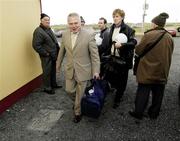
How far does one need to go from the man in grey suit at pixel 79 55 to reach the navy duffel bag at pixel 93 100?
5.5 inches

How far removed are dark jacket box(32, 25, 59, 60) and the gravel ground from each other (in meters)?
1.10

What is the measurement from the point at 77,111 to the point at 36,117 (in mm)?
898

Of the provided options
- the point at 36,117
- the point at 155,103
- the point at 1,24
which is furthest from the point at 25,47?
the point at 155,103

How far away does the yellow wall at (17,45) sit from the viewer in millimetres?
5180

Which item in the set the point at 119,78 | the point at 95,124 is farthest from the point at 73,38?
the point at 95,124

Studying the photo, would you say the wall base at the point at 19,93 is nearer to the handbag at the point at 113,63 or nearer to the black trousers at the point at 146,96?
the handbag at the point at 113,63

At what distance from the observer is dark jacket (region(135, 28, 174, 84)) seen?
4.18 metres

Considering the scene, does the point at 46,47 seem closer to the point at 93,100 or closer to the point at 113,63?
the point at 113,63

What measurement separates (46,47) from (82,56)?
2.05 metres

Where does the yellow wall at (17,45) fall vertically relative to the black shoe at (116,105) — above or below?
above

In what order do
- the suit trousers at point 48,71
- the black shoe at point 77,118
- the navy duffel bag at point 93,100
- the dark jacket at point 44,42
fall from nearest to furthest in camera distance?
1. the navy duffel bag at point 93,100
2. the black shoe at point 77,118
3. the dark jacket at point 44,42
4. the suit trousers at point 48,71

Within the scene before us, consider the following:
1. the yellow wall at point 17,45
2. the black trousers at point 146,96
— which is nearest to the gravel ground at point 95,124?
the black trousers at point 146,96

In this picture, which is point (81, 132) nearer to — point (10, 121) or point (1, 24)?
point (10, 121)

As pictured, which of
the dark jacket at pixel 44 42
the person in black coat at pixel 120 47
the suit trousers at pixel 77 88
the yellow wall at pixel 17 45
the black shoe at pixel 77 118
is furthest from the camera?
the dark jacket at pixel 44 42
